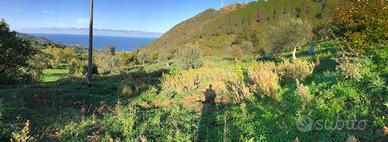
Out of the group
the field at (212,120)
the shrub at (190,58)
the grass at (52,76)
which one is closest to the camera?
the field at (212,120)

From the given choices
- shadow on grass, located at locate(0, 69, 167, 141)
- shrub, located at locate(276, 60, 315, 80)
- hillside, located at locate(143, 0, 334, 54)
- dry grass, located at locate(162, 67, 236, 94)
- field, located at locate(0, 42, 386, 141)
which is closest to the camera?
field, located at locate(0, 42, 386, 141)

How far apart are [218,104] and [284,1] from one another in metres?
172

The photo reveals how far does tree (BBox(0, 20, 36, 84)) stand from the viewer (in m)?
28.2

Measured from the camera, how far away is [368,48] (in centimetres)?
1370

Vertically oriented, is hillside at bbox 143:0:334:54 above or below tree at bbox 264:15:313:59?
above

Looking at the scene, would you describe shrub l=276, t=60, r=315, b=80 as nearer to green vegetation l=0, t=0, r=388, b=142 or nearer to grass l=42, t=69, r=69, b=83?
green vegetation l=0, t=0, r=388, b=142

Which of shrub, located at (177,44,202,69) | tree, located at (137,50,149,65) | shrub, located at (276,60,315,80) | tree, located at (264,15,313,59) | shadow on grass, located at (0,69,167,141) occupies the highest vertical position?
tree, located at (264,15,313,59)

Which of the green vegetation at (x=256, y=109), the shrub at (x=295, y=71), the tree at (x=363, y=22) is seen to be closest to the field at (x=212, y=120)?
the green vegetation at (x=256, y=109)

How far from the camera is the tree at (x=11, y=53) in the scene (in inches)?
1110

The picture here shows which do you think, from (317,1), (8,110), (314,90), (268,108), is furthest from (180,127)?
(317,1)

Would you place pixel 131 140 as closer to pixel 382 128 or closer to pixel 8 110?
pixel 382 128

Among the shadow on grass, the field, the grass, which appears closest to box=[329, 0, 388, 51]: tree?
the field

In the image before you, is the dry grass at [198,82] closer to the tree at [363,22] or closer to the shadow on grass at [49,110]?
the shadow on grass at [49,110]

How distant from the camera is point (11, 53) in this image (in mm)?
28438
